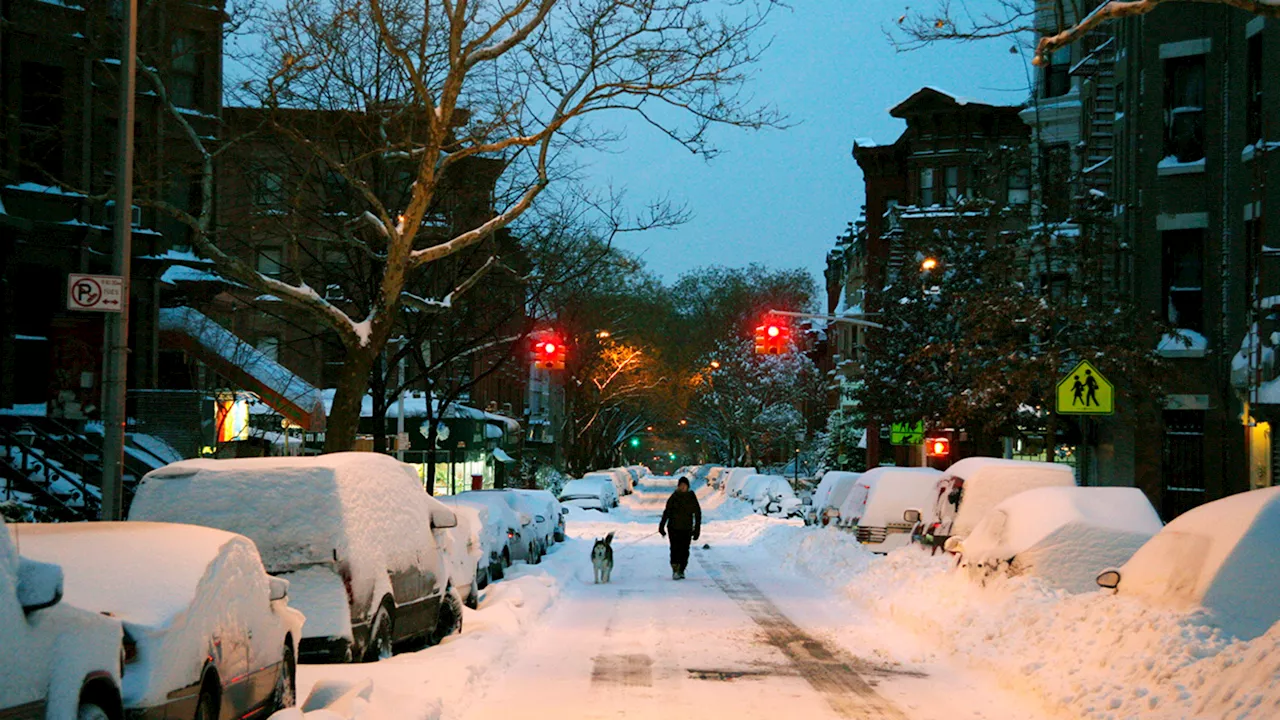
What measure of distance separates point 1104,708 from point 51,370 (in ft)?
72.0

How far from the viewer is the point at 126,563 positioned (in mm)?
8258

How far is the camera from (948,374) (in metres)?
39.2

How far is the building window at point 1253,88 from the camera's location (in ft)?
93.8

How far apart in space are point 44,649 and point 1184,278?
29371mm

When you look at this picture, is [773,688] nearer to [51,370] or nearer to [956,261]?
[51,370]

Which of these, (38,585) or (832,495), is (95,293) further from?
(832,495)

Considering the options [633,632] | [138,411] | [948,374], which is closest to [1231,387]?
[948,374]

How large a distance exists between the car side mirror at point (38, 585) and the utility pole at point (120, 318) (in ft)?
28.4

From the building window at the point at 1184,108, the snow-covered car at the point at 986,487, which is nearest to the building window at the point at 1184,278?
the building window at the point at 1184,108

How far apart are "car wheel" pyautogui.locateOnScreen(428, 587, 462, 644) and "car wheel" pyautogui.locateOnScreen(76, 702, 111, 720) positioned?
888cm

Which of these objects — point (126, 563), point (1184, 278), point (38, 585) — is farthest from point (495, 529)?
point (38, 585)

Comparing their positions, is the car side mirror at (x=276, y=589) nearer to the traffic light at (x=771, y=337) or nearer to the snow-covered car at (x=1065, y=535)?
the snow-covered car at (x=1065, y=535)

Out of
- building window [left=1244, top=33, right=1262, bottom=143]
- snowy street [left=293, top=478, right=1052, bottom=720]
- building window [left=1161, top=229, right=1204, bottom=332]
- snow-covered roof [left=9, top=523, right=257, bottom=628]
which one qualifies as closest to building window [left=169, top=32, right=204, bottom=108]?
snowy street [left=293, top=478, right=1052, bottom=720]

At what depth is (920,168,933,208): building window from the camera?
67562 mm
